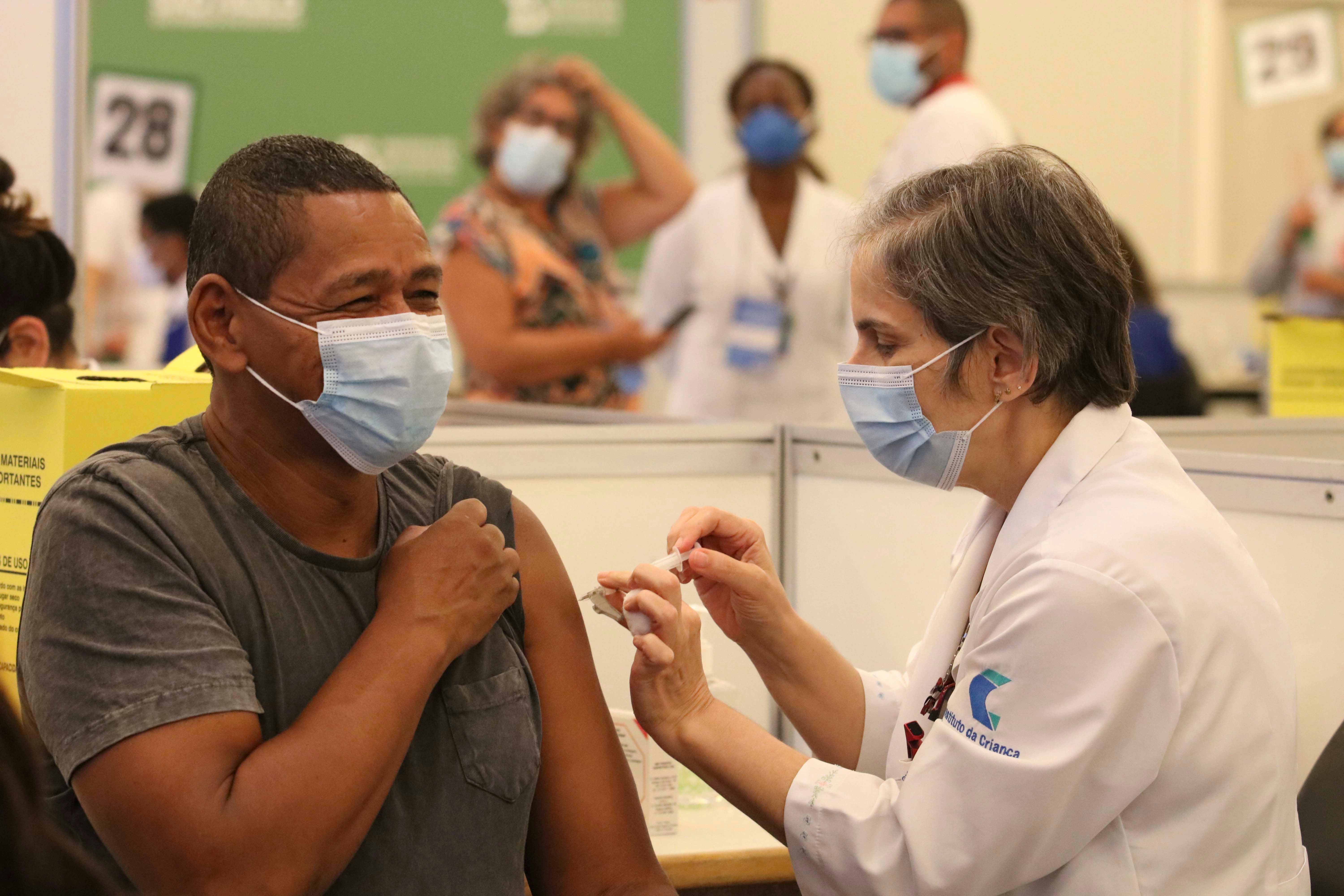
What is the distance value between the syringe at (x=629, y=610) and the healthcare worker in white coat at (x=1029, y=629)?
1cm

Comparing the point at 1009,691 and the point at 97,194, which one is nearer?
the point at 1009,691

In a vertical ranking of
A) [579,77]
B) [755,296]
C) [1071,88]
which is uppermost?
[1071,88]

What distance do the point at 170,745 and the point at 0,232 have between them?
4.27ft

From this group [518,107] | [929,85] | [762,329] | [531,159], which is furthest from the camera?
[929,85]

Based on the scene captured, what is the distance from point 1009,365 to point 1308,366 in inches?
54.0

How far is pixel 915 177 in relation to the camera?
1494mm

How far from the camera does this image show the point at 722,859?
5.59 ft

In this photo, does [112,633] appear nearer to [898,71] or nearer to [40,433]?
[40,433]

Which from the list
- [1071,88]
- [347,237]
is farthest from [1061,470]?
[1071,88]

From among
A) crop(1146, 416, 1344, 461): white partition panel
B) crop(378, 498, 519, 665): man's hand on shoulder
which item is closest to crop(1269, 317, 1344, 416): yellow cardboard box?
crop(1146, 416, 1344, 461): white partition panel

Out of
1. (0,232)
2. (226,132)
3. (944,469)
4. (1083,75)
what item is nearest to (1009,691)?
(944,469)

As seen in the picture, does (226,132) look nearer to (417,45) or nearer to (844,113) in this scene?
(417,45)

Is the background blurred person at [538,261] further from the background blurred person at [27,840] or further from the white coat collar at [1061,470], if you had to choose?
the background blurred person at [27,840]

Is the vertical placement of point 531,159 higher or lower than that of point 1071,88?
lower
